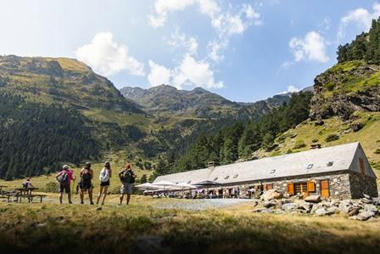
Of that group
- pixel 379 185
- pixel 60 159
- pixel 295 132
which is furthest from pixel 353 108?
pixel 60 159

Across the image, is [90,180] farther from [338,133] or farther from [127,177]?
[338,133]

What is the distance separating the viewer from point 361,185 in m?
46.0

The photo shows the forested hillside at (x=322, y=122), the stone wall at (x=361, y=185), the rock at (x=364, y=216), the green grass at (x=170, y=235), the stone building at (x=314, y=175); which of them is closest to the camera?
the green grass at (x=170, y=235)

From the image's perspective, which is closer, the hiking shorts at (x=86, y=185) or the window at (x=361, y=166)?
the hiking shorts at (x=86, y=185)

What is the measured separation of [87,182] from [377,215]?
1559cm

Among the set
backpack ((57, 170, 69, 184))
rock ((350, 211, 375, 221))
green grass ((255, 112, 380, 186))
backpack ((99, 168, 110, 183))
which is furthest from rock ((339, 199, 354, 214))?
green grass ((255, 112, 380, 186))

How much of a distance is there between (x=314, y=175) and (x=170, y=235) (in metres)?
39.2

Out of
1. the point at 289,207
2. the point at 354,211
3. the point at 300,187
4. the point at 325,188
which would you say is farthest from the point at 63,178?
the point at 300,187

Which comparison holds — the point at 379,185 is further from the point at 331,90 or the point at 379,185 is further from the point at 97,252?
the point at 331,90

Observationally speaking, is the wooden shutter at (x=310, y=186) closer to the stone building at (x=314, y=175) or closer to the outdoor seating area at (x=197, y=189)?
the stone building at (x=314, y=175)

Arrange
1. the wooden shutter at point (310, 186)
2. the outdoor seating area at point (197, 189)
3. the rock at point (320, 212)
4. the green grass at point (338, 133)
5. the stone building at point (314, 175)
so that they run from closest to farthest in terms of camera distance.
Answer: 1. the rock at point (320, 212)
2. the stone building at point (314, 175)
3. the wooden shutter at point (310, 186)
4. the outdoor seating area at point (197, 189)
5. the green grass at point (338, 133)

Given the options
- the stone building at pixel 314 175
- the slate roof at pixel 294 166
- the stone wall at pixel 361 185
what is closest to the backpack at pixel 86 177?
the stone building at pixel 314 175

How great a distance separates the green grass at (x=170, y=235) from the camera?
9492 millimetres

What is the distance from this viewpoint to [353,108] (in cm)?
10725
